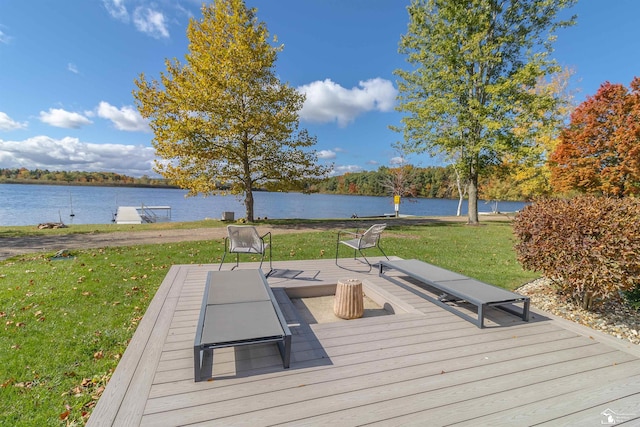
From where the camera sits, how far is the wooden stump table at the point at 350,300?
3789mm

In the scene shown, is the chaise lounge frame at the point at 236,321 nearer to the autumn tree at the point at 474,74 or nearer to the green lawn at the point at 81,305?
the green lawn at the point at 81,305

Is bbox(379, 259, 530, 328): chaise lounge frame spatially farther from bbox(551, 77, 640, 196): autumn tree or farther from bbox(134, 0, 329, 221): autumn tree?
bbox(551, 77, 640, 196): autumn tree

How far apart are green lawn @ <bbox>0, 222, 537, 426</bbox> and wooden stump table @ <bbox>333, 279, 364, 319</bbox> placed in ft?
8.05

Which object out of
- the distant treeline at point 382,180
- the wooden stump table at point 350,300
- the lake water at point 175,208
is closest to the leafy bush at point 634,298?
the wooden stump table at point 350,300

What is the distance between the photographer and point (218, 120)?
12.6m

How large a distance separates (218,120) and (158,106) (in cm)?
287

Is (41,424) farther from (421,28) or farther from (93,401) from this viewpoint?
(421,28)

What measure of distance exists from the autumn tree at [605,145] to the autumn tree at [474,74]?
1.91 meters

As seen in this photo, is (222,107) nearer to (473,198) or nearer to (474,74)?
(474,74)

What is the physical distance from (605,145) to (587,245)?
45.0 feet

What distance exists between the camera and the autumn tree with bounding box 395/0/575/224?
511 inches

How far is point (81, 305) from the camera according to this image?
4.02m

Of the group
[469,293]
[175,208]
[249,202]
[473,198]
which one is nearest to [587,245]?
[469,293]

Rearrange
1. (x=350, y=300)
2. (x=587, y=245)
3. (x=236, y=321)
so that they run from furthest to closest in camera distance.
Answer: (x=350, y=300) < (x=587, y=245) < (x=236, y=321)
